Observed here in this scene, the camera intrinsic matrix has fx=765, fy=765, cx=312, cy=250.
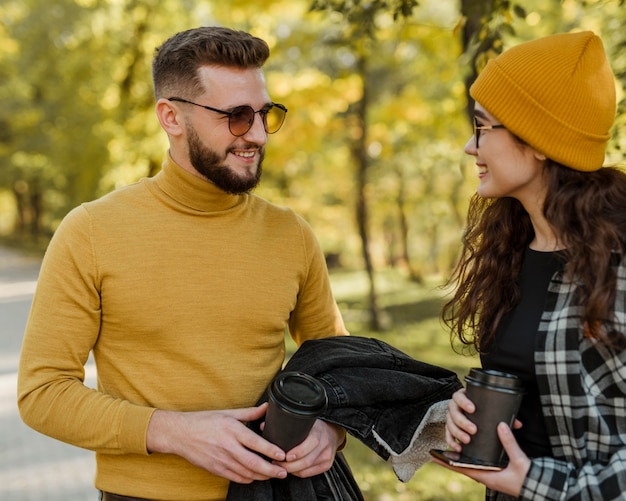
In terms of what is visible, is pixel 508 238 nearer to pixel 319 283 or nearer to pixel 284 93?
pixel 319 283

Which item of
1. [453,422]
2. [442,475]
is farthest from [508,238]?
[442,475]

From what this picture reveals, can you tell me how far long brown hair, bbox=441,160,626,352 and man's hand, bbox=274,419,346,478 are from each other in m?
0.52

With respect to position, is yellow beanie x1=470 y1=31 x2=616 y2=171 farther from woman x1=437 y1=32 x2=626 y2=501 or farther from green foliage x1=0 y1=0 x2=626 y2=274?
green foliage x1=0 y1=0 x2=626 y2=274

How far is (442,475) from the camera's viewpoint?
625 centimetres

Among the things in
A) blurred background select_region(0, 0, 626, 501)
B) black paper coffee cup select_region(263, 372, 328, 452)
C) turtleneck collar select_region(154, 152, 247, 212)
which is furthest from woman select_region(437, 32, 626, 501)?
blurred background select_region(0, 0, 626, 501)

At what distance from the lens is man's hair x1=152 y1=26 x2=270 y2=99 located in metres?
2.47

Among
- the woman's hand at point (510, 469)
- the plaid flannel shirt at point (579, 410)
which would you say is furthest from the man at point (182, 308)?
the plaid flannel shirt at point (579, 410)

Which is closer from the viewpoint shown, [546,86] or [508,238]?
[546,86]

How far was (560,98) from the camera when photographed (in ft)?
6.69

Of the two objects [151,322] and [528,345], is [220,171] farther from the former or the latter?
[528,345]

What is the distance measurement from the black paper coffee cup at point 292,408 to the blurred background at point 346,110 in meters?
2.16

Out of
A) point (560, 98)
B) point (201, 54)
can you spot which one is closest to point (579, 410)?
point (560, 98)

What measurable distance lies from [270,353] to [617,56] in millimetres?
3069

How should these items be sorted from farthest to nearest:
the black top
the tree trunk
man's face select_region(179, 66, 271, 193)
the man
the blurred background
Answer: the tree trunk, the blurred background, man's face select_region(179, 66, 271, 193), the man, the black top
